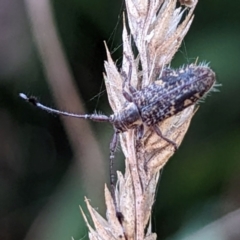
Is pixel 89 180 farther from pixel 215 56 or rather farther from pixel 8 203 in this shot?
pixel 215 56

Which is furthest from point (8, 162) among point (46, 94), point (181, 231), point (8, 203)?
point (181, 231)

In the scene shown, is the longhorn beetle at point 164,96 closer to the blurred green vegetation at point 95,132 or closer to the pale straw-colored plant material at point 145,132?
the pale straw-colored plant material at point 145,132

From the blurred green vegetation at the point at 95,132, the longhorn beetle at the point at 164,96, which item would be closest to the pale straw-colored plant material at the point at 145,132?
the longhorn beetle at the point at 164,96

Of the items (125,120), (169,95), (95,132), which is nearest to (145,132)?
(125,120)

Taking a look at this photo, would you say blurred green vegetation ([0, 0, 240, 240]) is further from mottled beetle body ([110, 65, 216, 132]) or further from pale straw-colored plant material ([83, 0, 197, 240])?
pale straw-colored plant material ([83, 0, 197, 240])

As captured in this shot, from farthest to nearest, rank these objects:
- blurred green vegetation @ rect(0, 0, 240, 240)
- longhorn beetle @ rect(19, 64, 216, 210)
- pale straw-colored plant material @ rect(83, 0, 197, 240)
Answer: blurred green vegetation @ rect(0, 0, 240, 240) < longhorn beetle @ rect(19, 64, 216, 210) < pale straw-colored plant material @ rect(83, 0, 197, 240)

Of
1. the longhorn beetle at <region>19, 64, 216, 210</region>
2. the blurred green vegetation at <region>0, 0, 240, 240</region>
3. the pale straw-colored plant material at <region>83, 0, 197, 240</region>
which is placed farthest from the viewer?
the blurred green vegetation at <region>0, 0, 240, 240</region>

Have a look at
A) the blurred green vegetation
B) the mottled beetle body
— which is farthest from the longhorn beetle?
the blurred green vegetation
